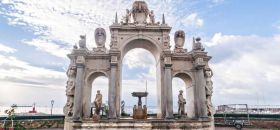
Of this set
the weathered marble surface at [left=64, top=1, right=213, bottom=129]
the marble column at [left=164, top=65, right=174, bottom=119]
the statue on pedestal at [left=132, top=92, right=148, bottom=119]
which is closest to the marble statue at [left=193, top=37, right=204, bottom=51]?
the weathered marble surface at [left=64, top=1, right=213, bottom=129]

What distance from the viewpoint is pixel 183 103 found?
729 inches

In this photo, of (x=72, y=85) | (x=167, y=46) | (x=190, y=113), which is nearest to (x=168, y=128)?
(x=190, y=113)

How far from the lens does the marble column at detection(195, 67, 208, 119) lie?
1739 centimetres

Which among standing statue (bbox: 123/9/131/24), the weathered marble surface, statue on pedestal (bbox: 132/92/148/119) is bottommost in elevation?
statue on pedestal (bbox: 132/92/148/119)

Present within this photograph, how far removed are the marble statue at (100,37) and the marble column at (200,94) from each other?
8000mm

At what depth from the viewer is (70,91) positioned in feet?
57.6

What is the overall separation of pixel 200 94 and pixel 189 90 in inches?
81.1

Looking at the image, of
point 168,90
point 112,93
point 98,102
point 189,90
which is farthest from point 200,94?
point 98,102

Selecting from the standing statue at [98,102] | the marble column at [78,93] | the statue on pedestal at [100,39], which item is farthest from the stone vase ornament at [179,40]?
the marble column at [78,93]

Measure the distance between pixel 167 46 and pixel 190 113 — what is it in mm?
6007

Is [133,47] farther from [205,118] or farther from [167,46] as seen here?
[205,118]

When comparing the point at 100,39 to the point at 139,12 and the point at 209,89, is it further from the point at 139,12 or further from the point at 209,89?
the point at 209,89

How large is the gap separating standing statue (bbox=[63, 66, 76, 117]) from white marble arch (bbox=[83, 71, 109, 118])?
0.97 metres

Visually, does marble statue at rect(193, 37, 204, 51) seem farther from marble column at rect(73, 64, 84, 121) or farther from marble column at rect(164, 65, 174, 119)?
marble column at rect(73, 64, 84, 121)
